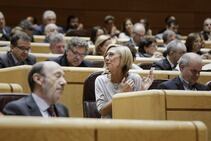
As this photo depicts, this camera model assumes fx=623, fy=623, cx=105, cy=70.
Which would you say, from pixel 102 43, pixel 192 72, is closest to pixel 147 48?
pixel 102 43

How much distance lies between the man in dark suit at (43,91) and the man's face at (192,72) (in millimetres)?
1695

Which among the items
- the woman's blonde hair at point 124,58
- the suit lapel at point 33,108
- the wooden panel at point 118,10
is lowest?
the suit lapel at point 33,108

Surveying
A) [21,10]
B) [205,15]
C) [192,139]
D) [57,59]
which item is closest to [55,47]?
[57,59]

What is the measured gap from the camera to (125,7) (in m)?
12.9

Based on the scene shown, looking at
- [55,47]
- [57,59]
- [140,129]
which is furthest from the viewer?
[55,47]

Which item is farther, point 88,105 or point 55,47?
point 55,47

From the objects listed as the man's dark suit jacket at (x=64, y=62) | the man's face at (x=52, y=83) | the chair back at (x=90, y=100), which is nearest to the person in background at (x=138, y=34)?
the man's dark suit jacket at (x=64, y=62)

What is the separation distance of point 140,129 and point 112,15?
32.8 feet

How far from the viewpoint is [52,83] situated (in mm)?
3586

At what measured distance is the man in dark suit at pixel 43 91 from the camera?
347 centimetres

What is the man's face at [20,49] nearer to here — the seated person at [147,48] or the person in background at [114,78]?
the person in background at [114,78]

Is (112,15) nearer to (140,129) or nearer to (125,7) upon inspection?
(125,7)

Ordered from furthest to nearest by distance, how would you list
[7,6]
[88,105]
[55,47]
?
[7,6], [55,47], [88,105]

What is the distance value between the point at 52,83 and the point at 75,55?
8.71ft
